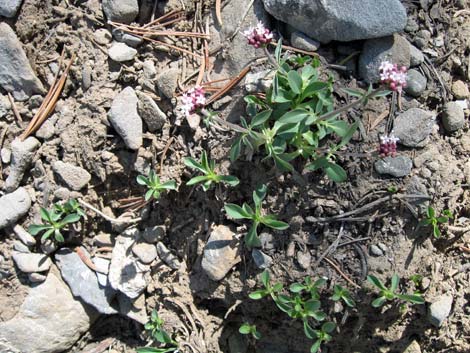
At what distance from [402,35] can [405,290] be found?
177 centimetres

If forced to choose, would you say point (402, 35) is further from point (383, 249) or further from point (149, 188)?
point (149, 188)

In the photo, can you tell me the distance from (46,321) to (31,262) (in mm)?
443

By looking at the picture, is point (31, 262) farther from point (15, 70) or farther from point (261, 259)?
point (261, 259)

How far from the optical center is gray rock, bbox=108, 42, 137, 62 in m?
3.78

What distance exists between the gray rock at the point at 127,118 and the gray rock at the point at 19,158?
0.64m

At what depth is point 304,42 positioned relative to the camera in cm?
360

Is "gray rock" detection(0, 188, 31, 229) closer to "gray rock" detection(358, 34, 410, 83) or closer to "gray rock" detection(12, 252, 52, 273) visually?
"gray rock" detection(12, 252, 52, 273)

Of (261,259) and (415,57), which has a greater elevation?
(415,57)

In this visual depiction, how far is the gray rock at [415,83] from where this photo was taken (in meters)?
3.58

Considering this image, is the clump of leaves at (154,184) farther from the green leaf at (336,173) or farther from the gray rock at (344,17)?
the gray rock at (344,17)

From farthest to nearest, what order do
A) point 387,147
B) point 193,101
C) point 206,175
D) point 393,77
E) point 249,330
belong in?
point 249,330 < point 206,175 < point 193,101 < point 387,147 < point 393,77

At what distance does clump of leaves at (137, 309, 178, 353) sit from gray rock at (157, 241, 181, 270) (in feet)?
1.15

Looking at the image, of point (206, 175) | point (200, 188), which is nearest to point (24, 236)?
point (200, 188)

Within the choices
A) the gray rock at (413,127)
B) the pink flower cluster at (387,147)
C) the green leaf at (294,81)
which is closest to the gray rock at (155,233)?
the green leaf at (294,81)
